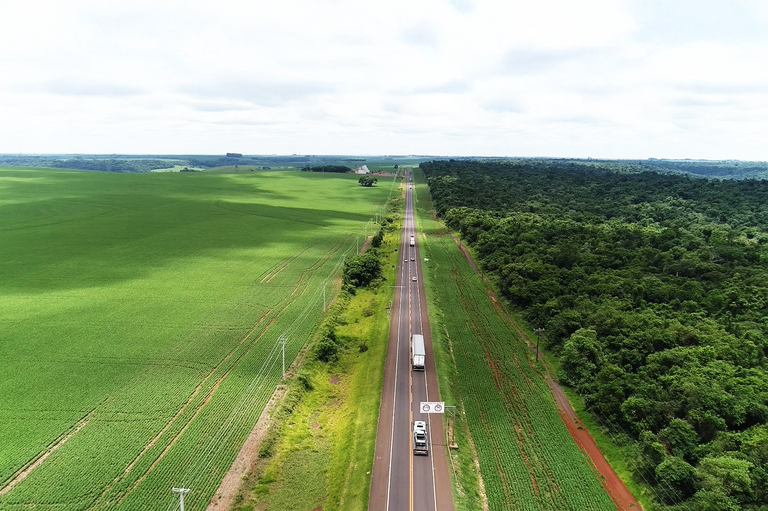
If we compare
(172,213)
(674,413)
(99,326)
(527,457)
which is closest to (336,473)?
(527,457)

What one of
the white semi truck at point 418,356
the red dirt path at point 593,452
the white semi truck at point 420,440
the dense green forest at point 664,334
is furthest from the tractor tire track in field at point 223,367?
the dense green forest at point 664,334

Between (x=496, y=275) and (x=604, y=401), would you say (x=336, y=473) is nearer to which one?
(x=604, y=401)

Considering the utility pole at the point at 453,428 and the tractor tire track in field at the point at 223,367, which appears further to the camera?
the utility pole at the point at 453,428

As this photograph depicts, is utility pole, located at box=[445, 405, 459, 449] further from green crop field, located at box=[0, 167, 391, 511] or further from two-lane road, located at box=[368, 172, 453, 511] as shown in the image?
green crop field, located at box=[0, 167, 391, 511]

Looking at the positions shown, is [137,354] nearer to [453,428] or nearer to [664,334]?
[453,428]

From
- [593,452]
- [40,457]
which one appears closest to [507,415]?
[593,452]

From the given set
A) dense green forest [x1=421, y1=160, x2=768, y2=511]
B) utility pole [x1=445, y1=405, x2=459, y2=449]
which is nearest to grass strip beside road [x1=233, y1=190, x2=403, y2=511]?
utility pole [x1=445, y1=405, x2=459, y2=449]

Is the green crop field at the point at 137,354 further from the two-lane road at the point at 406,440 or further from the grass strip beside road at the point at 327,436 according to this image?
the two-lane road at the point at 406,440
